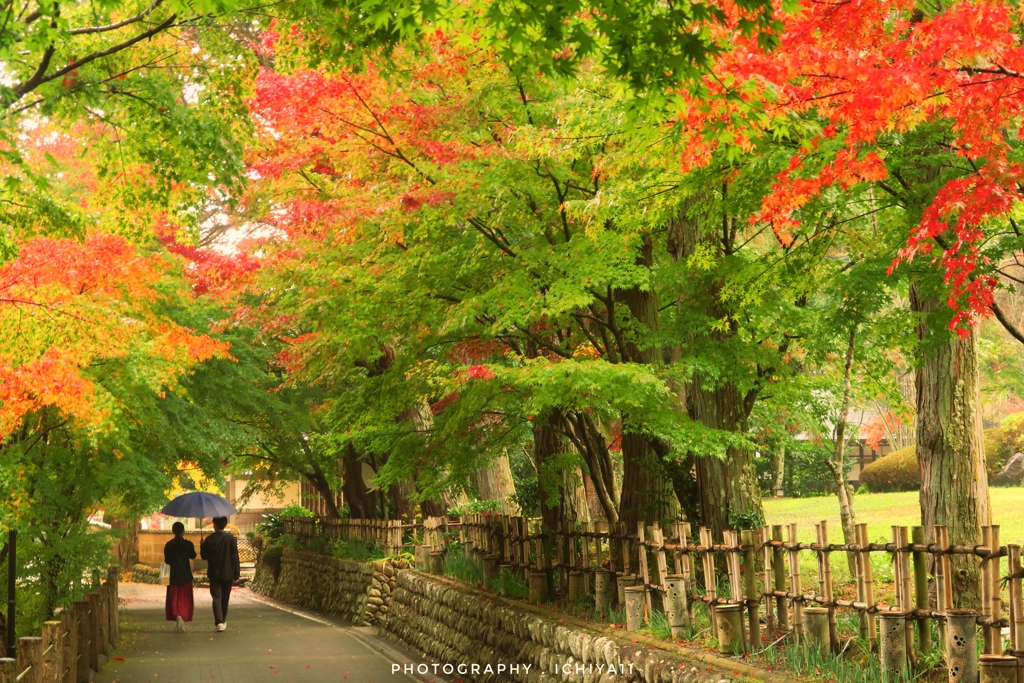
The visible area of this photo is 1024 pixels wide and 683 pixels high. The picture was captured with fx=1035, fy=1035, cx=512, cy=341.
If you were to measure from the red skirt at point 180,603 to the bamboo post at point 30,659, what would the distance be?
1060 cm

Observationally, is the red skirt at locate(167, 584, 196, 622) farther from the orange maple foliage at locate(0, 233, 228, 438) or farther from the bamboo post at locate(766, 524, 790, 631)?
the bamboo post at locate(766, 524, 790, 631)

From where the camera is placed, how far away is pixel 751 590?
354 inches

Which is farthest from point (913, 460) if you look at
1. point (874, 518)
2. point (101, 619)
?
point (101, 619)

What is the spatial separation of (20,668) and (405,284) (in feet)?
19.9

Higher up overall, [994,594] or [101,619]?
[994,594]

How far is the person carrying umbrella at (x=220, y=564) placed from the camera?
18750 mm

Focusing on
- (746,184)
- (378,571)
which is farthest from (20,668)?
(378,571)

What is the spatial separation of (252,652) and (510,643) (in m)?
5.54

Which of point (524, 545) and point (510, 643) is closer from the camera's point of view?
point (510, 643)

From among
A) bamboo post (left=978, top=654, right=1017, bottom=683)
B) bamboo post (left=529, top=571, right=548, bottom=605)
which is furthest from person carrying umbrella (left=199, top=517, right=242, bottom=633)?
bamboo post (left=978, top=654, right=1017, bottom=683)

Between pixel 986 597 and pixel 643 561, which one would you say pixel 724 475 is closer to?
pixel 643 561

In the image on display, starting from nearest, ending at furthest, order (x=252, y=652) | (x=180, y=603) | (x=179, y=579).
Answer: (x=252, y=652) → (x=179, y=579) → (x=180, y=603)

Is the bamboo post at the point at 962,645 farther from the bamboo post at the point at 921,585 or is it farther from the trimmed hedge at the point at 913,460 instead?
the trimmed hedge at the point at 913,460

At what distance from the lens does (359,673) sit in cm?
1459
